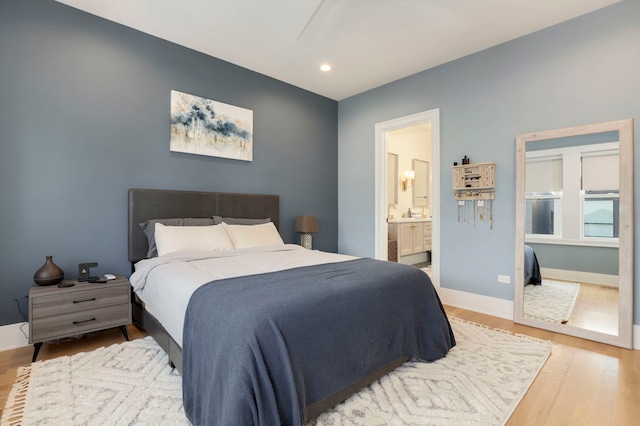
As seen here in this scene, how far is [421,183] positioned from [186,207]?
16.7 ft

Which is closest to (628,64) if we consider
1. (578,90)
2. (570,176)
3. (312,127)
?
(578,90)

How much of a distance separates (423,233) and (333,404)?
4840mm

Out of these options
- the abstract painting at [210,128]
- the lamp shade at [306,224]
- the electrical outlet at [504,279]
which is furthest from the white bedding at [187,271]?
the electrical outlet at [504,279]

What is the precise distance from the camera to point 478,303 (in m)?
3.58

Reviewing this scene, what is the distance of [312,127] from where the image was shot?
482cm

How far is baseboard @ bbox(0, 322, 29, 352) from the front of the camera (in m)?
2.54

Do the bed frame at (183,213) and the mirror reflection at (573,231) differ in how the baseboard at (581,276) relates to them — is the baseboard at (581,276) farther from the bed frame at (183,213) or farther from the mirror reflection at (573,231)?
the bed frame at (183,213)

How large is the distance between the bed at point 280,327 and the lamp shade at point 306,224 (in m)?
1.50

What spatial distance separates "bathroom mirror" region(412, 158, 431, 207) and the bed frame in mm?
3564

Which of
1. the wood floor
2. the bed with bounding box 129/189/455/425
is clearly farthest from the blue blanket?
the wood floor

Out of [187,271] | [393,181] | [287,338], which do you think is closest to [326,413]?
[287,338]

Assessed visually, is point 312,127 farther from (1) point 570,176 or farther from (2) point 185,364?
(2) point 185,364

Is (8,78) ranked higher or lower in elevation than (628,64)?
lower

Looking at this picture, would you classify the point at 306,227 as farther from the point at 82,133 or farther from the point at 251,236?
the point at 82,133
